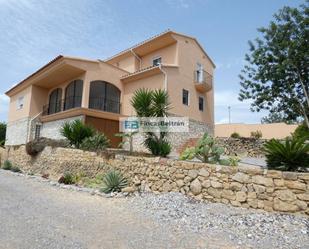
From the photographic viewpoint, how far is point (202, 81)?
22016 millimetres

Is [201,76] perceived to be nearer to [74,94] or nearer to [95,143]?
[74,94]

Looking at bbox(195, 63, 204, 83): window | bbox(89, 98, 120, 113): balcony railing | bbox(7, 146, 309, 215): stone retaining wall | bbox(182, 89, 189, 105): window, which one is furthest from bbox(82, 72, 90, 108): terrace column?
bbox(195, 63, 204, 83): window

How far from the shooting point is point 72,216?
262 inches

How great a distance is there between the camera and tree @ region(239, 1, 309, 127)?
699 inches

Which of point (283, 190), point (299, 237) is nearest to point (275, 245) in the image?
point (299, 237)

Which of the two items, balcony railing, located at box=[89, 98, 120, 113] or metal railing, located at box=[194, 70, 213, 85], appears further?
metal railing, located at box=[194, 70, 213, 85]

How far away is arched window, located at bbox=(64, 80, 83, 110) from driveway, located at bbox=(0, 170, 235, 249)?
1356 cm

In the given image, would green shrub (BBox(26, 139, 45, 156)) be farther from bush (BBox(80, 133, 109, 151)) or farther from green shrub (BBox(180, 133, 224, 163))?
green shrub (BBox(180, 133, 224, 163))

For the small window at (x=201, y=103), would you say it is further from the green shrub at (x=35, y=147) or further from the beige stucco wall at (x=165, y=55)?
the green shrub at (x=35, y=147)

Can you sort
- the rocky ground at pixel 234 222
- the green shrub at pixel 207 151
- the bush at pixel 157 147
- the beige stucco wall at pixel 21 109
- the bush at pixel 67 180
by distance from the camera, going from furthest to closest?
1. the beige stucco wall at pixel 21 109
2. the bush at pixel 67 180
3. the bush at pixel 157 147
4. the green shrub at pixel 207 151
5. the rocky ground at pixel 234 222

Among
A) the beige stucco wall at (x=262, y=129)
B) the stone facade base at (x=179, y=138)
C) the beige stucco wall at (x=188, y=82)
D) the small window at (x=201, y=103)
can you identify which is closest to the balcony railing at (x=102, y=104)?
the stone facade base at (x=179, y=138)

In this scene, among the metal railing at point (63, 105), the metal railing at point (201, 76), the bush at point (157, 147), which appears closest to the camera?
the bush at point (157, 147)

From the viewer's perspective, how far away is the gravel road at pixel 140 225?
5027 millimetres

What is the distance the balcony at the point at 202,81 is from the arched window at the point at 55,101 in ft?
41.7
